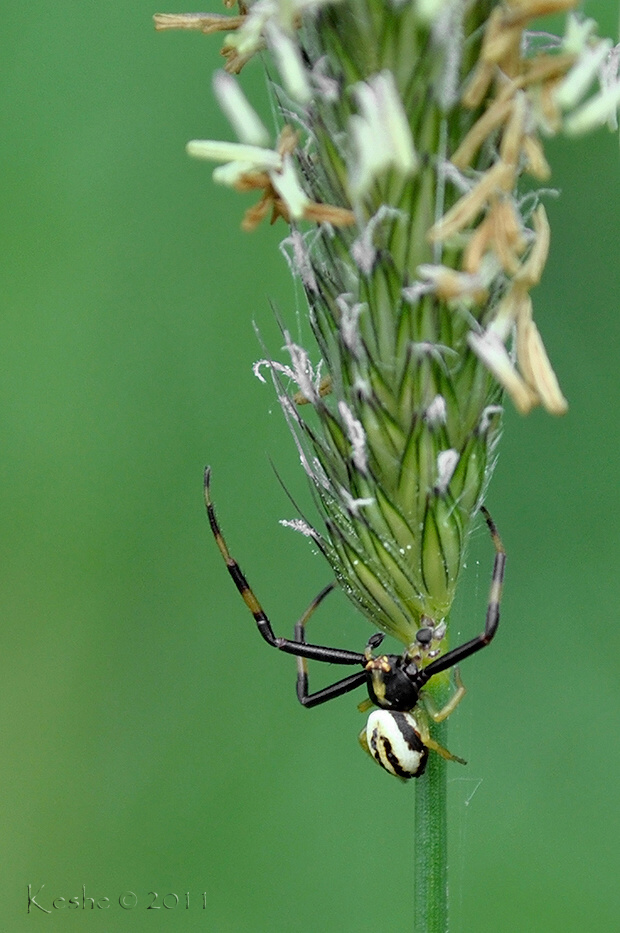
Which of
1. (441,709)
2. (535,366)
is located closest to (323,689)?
(441,709)

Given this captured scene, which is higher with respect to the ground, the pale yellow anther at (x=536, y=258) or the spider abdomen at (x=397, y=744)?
the pale yellow anther at (x=536, y=258)

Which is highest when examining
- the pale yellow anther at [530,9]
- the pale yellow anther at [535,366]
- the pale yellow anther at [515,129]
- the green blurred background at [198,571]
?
the pale yellow anther at [530,9]

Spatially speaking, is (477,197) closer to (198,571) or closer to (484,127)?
(484,127)

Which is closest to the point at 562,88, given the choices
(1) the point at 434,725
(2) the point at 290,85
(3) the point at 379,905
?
(2) the point at 290,85

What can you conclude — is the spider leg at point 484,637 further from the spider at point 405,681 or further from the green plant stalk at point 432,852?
the green plant stalk at point 432,852

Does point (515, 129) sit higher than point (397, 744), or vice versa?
point (515, 129)

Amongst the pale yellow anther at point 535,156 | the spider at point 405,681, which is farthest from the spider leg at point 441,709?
the pale yellow anther at point 535,156

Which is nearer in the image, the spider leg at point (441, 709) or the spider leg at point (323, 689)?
the spider leg at point (441, 709)

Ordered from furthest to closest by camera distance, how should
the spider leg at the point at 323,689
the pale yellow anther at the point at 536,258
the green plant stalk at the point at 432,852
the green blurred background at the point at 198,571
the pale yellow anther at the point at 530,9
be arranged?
1. the green blurred background at the point at 198,571
2. the spider leg at the point at 323,689
3. the green plant stalk at the point at 432,852
4. the pale yellow anther at the point at 536,258
5. the pale yellow anther at the point at 530,9
